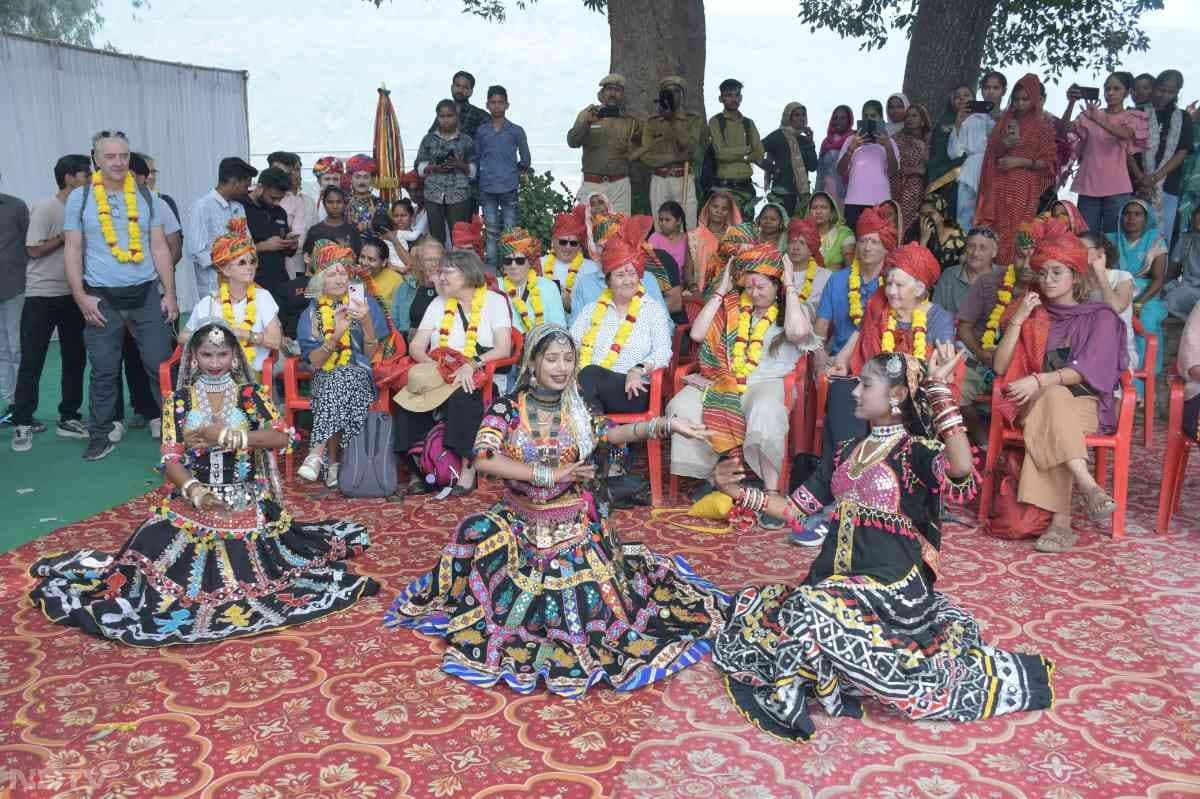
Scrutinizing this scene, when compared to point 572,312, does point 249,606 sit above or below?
below

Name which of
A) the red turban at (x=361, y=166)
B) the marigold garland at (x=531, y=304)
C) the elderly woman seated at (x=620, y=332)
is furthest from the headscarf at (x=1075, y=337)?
the red turban at (x=361, y=166)

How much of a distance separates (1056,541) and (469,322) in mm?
3560

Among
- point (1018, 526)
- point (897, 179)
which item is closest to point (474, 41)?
point (897, 179)

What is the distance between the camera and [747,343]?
232 inches

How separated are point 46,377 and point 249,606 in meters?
6.29

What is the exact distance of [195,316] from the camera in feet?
19.9

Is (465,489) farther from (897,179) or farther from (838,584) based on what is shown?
(897,179)

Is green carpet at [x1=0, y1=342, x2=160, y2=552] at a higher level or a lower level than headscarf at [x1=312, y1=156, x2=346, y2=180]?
lower

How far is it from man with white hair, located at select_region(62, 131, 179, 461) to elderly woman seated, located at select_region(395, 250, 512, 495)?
190 cm

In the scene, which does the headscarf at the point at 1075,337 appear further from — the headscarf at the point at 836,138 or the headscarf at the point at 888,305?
the headscarf at the point at 836,138

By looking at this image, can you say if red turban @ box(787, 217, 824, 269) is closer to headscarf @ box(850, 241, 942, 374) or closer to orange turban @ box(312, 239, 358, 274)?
headscarf @ box(850, 241, 942, 374)

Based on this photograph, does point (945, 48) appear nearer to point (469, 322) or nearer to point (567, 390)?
point (469, 322)

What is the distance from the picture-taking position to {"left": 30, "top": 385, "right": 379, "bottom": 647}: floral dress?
4.27 m

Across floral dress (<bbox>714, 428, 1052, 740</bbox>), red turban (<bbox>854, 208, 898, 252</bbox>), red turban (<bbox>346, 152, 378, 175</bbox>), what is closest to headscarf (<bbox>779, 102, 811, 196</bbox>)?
red turban (<bbox>854, 208, 898, 252</bbox>)
